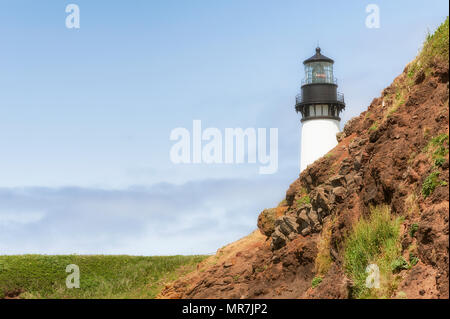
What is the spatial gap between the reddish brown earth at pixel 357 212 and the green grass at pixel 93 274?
472 centimetres

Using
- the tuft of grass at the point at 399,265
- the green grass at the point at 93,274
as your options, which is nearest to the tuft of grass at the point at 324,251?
the tuft of grass at the point at 399,265

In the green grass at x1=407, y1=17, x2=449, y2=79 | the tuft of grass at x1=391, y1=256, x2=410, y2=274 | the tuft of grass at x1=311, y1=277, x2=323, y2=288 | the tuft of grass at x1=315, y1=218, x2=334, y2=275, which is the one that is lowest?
the tuft of grass at x1=311, y1=277, x2=323, y2=288

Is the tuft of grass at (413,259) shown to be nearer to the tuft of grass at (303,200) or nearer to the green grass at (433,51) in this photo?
the green grass at (433,51)

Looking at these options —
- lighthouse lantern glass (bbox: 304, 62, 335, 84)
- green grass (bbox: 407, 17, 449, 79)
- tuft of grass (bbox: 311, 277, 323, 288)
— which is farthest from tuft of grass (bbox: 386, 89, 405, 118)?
lighthouse lantern glass (bbox: 304, 62, 335, 84)

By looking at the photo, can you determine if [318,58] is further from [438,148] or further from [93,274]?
[438,148]

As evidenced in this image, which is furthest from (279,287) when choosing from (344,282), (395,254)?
(395,254)

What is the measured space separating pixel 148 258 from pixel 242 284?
52.9ft

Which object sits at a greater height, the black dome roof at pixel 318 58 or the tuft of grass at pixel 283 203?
the black dome roof at pixel 318 58

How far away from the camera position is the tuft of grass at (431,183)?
64.3ft

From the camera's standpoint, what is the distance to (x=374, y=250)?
21.1m

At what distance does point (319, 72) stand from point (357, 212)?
87.2 feet

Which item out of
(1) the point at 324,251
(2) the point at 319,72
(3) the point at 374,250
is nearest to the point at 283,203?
(1) the point at 324,251

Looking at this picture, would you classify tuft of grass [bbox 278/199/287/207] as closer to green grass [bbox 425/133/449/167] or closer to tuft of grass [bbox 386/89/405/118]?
tuft of grass [bbox 386/89/405/118]

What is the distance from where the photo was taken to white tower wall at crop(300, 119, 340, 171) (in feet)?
152
